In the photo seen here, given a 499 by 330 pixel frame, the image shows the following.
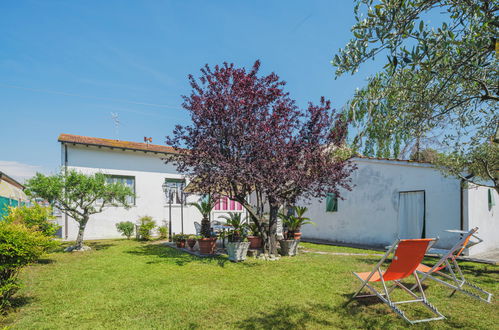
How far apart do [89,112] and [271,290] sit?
581 inches

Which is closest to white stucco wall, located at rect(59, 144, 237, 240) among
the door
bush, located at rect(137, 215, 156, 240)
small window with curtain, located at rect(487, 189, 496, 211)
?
bush, located at rect(137, 215, 156, 240)

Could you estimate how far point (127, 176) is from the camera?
17.6 m

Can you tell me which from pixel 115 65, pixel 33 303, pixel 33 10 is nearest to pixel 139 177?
pixel 115 65

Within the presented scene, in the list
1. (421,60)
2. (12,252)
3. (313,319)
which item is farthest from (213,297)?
(421,60)

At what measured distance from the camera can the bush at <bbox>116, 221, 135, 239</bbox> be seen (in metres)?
16.2

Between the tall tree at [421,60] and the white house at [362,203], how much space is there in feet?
23.7

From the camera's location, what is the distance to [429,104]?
4504 millimetres

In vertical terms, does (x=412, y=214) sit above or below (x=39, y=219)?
below

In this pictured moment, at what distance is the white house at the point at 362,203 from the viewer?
11.7m

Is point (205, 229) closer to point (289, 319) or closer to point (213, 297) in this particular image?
point (213, 297)

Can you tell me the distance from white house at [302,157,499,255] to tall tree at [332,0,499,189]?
5.47 metres

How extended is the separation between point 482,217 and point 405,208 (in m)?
2.68

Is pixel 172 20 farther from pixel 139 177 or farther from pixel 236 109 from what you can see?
pixel 139 177

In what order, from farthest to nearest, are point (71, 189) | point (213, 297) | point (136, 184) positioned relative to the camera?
point (136, 184) < point (71, 189) < point (213, 297)
